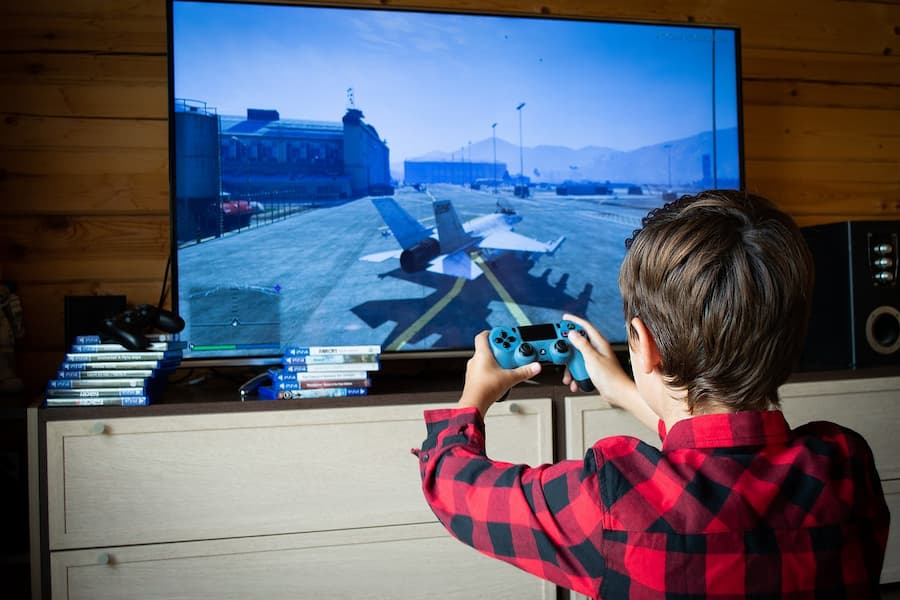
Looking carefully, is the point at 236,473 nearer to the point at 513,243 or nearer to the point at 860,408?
the point at 513,243

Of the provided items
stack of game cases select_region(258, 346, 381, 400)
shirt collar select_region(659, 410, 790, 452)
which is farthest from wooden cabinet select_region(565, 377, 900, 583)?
shirt collar select_region(659, 410, 790, 452)

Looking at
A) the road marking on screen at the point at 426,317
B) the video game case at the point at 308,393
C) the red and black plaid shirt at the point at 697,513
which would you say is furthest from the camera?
the road marking on screen at the point at 426,317

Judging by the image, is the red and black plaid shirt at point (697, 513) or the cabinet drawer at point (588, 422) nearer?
the red and black plaid shirt at point (697, 513)

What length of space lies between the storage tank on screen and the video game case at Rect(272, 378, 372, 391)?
45 centimetres

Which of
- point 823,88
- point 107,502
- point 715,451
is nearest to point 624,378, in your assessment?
point 715,451

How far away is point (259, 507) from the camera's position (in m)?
1.53

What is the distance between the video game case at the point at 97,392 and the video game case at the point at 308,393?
0.26 meters

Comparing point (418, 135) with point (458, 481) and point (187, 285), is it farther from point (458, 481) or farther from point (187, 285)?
point (458, 481)

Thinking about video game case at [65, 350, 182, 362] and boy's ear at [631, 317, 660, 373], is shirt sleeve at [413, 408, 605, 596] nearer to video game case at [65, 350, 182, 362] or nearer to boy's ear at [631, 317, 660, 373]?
boy's ear at [631, 317, 660, 373]

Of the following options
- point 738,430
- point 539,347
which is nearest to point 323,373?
point 539,347

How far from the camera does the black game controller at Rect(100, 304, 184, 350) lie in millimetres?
1551

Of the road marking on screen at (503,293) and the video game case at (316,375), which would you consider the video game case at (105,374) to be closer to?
the video game case at (316,375)

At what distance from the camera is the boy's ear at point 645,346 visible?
76 cm

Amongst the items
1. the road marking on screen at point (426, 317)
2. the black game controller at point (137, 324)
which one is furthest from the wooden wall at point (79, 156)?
the road marking on screen at point (426, 317)
